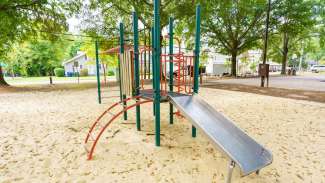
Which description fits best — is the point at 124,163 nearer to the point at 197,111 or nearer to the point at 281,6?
the point at 197,111

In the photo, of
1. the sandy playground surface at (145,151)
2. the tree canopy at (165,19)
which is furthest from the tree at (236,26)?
the sandy playground surface at (145,151)

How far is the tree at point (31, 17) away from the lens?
34.7ft

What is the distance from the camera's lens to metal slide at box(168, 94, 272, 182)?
7.26ft

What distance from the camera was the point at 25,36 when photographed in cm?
1336

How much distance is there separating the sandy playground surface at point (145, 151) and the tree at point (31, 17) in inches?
308

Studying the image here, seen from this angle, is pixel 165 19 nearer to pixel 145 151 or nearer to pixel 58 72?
pixel 145 151

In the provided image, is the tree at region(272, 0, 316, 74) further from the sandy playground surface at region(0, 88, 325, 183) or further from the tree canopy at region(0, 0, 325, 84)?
the sandy playground surface at region(0, 88, 325, 183)

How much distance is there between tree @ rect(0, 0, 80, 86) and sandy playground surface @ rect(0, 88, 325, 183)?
7.83 m

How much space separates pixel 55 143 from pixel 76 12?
1217 centimetres

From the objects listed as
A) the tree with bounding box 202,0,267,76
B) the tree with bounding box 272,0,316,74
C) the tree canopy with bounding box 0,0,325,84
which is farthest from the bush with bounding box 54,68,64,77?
the tree with bounding box 272,0,316,74

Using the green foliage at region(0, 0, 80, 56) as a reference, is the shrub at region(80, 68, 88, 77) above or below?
below

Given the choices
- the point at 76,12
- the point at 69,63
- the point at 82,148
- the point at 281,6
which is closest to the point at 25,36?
the point at 76,12

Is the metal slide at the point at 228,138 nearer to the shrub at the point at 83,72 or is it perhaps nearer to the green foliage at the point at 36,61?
the green foliage at the point at 36,61

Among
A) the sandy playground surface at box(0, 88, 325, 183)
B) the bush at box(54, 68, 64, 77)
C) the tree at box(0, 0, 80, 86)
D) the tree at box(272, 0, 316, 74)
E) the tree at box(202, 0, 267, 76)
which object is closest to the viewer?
the sandy playground surface at box(0, 88, 325, 183)
